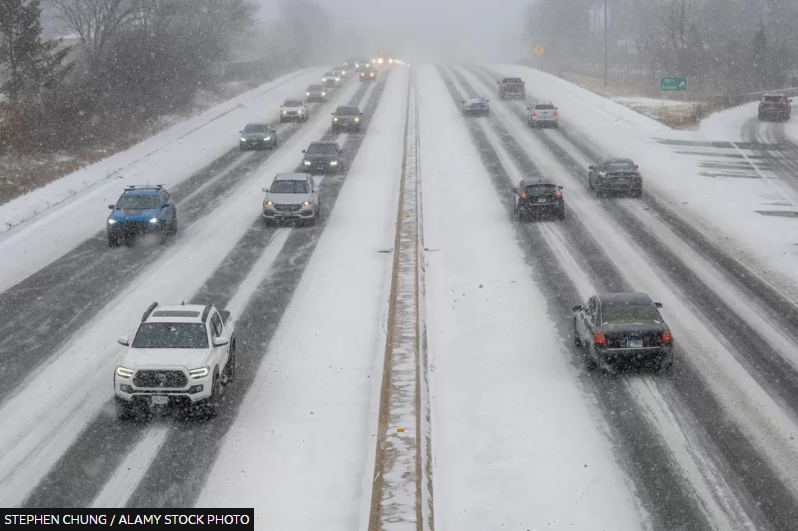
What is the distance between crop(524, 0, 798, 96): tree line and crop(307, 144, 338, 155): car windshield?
46.8 m

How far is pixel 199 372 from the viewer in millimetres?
15523

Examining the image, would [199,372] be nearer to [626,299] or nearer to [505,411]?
[505,411]

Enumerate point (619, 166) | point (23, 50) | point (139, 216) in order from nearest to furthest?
point (139, 216) → point (619, 166) → point (23, 50)

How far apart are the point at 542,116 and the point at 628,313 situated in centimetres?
3820

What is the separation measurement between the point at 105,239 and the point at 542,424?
19.4 meters

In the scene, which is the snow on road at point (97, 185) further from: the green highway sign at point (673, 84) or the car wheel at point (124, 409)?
the green highway sign at point (673, 84)

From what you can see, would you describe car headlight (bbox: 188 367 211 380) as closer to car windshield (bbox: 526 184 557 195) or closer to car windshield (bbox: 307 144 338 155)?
car windshield (bbox: 526 184 557 195)

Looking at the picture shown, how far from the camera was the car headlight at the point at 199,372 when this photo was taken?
15.4 metres

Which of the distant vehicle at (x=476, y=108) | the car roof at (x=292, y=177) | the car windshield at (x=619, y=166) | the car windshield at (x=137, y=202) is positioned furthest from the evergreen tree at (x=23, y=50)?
the car windshield at (x=619, y=166)

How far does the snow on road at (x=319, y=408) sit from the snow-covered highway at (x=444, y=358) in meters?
0.05

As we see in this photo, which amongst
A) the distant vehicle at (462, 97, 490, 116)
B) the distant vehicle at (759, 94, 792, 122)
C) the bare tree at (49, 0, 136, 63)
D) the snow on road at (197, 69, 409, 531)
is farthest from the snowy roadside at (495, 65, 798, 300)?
the bare tree at (49, 0, 136, 63)

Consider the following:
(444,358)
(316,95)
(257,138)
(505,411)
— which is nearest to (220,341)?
(444,358)

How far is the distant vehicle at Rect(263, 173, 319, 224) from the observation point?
31.6m

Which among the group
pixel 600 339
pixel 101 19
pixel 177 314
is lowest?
pixel 600 339
